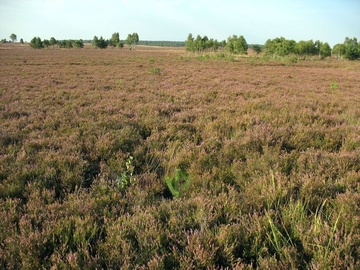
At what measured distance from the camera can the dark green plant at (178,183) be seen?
3.68 meters

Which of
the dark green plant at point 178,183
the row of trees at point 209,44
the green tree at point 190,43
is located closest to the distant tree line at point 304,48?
the row of trees at point 209,44

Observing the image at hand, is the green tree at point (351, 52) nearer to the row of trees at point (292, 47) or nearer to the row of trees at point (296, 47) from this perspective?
the row of trees at point (292, 47)

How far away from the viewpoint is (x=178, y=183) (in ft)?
12.6

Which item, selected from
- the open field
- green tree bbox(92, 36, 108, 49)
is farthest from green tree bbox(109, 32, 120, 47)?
the open field

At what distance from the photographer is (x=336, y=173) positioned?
13.7ft

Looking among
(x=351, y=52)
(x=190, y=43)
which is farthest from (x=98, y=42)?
(x=351, y=52)

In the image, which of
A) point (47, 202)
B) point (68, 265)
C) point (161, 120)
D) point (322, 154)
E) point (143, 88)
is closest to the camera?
point (68, 265)

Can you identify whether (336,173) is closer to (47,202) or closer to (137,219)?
(137,219)

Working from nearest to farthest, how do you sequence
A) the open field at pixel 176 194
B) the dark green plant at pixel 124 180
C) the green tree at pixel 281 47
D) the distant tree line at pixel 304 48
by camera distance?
the open field at pixel 176 194, the dark green plant at pixel 124 180, the green tree at pixel 281 47, the distant tree line at pixel 304 48

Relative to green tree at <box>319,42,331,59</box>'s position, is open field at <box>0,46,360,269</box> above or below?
below

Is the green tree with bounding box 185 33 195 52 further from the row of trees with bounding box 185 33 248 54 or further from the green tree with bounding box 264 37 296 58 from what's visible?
the green tree with bounding box 264 37 296 58

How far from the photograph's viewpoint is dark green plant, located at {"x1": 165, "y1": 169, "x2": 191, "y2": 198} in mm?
3678

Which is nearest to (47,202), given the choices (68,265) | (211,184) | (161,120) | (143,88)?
(68,265)

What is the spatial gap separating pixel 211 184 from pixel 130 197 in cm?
123
